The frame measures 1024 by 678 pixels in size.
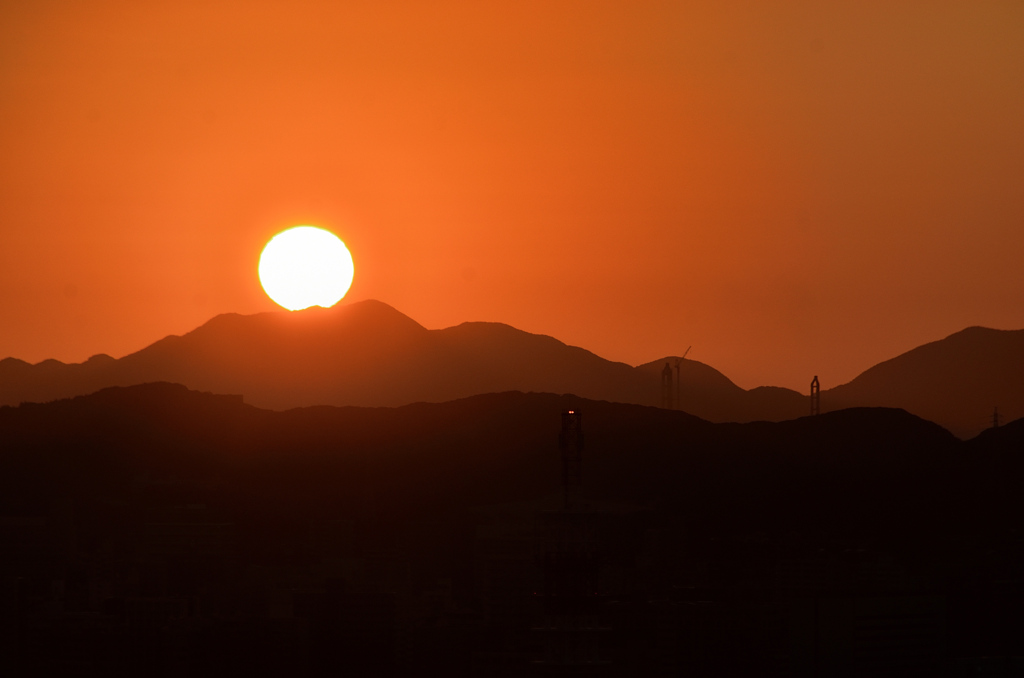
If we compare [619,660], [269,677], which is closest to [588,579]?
[619,660]

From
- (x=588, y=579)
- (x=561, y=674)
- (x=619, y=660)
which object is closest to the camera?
(x=588, y=579)

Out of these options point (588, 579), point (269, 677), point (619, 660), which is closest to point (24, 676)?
point (269, 677)

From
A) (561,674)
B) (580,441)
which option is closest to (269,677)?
(561,674)

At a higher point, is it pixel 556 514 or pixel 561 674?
pixel 556 514

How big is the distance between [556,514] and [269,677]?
9336 cm

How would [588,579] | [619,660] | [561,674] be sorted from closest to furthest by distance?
[588,579]
[561,674]
[619,660]

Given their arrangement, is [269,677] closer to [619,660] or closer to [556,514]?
[619,660]

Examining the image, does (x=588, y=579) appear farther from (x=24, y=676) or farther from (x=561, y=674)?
(x=24, y=676)

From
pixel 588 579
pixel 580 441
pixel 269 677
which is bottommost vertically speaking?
pixel 269 677

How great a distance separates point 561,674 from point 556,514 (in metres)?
17.4

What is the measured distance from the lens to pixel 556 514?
404 ft

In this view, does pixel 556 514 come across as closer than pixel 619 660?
Yes

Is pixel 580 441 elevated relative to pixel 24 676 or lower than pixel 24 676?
elevated

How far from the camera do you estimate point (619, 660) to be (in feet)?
648
